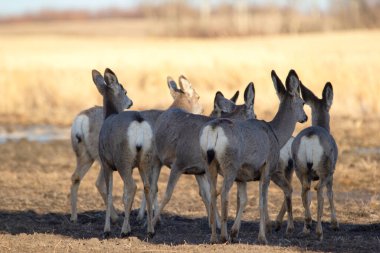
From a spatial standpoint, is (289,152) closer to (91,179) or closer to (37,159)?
(91,179)

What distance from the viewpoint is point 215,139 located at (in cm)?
1149

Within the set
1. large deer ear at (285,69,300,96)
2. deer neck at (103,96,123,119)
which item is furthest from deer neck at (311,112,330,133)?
deer neck at (103,96,123,119)

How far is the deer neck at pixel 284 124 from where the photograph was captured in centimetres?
1313

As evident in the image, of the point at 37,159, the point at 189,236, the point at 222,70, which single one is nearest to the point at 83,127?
the point at 189,236

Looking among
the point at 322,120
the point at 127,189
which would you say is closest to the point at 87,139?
the point at 127,189

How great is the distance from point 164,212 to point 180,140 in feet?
10.1

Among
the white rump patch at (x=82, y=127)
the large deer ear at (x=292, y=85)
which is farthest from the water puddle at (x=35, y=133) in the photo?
the large deer ear at (x=292, y=85)

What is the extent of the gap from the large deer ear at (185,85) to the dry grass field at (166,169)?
6.56ft

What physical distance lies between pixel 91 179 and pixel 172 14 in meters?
84.8

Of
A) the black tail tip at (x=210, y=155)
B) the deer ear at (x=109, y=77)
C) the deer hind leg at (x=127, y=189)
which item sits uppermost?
the deer ear at (x=109, y=77)

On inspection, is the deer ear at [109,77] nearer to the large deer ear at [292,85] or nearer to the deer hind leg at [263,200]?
the large deer ear at [292,85]

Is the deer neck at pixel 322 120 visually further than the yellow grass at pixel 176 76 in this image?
No

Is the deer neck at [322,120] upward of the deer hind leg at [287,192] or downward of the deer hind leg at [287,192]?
upward

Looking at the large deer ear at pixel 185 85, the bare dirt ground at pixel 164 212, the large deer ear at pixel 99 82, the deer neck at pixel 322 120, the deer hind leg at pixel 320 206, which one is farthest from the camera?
the large deer ear at pixel 185 85
